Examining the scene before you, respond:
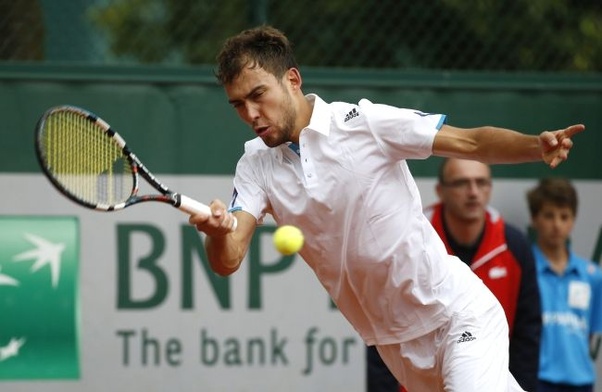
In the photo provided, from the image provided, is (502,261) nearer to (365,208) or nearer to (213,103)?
(365,208)

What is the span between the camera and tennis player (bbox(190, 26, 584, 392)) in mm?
4387

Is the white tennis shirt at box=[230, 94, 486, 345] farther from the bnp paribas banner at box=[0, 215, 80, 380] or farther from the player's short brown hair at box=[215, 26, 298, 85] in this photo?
the bnp paribas banner at box=[0, 215, 80, 380]

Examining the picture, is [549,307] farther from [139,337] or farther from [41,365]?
[41,365]

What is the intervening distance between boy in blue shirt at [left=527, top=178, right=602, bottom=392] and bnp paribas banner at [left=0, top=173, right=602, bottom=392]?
1.04m

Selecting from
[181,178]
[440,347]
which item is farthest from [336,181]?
[181,178]

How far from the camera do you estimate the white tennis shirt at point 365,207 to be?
4.43 m

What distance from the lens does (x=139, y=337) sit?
6.60m

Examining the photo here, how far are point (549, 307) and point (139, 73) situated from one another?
2521mm

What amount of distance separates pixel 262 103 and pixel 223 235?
0.52 meters

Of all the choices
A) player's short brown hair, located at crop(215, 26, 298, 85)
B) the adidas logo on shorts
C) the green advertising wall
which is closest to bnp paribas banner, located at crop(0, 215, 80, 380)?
the green advertising wall

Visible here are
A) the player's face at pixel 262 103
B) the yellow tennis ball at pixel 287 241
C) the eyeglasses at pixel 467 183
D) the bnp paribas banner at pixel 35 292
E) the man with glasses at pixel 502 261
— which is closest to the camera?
the yellow tennis ball at pixel 287 241

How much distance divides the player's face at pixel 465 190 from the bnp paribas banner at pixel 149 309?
1.03 m

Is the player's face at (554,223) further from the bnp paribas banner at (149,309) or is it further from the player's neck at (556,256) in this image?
the bnp paribas banner at (149,309)

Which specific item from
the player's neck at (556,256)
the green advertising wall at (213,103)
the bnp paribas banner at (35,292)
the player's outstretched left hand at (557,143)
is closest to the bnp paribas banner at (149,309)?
the bnp paribas banner at (35,292)
